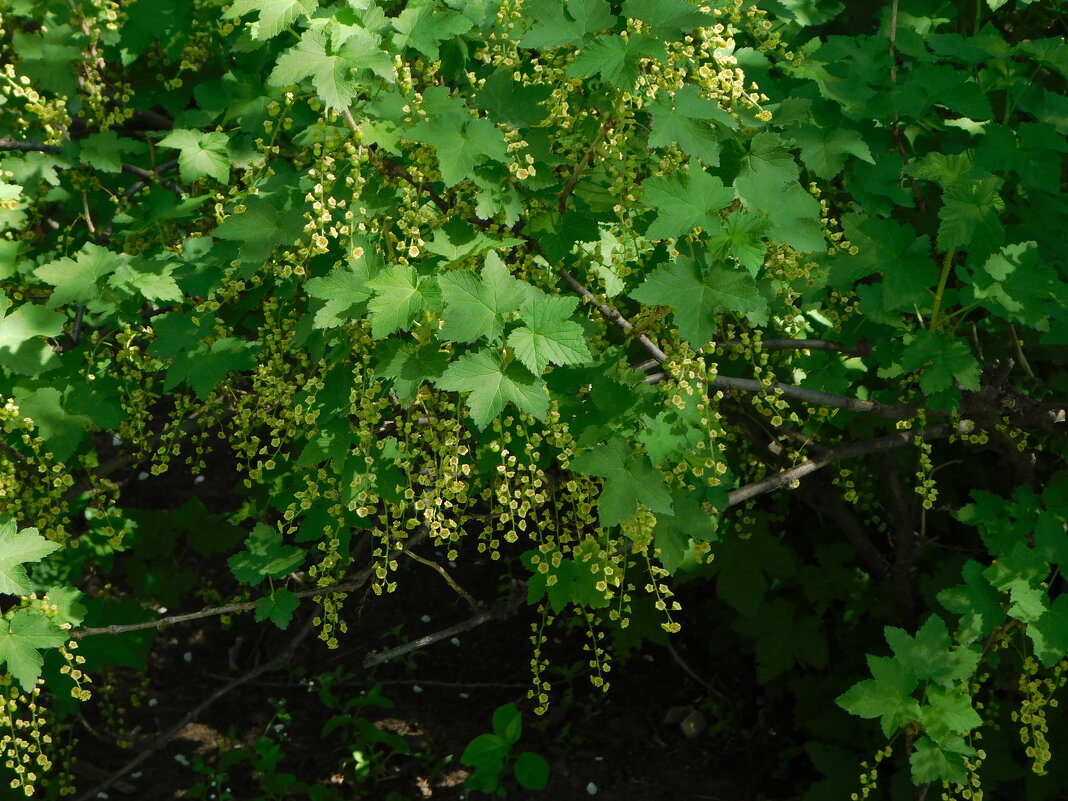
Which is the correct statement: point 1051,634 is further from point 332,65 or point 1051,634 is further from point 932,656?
point 332,65

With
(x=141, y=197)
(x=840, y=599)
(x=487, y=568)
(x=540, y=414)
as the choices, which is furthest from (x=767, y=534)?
(x=141, y=197)

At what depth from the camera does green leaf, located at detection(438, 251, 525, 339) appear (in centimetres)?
226

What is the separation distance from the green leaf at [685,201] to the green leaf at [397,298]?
0.47m

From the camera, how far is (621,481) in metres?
2.50

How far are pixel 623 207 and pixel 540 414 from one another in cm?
69

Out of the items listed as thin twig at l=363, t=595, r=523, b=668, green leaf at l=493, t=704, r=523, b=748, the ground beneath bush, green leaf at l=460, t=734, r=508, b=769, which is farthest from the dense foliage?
green leaf at l=460, t=734, r=508, b=769

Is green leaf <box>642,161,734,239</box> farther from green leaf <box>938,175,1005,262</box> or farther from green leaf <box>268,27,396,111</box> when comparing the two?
green leaf <box>938,175,1005,262</box>

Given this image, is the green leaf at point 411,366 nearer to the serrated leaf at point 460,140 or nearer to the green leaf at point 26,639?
the serrated leaf at point 460,140

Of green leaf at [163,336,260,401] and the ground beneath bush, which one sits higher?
green leaf at [163,336,260,401]

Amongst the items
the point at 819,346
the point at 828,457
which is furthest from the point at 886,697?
the point at 819,346

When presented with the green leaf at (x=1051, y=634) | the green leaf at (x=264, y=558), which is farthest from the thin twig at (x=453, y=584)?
the green leaf at (x=1051, y=634)

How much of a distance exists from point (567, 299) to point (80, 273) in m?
1.60

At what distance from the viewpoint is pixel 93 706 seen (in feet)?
17.2

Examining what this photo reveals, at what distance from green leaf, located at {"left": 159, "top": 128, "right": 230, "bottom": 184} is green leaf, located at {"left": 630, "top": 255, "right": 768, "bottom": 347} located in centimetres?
148
